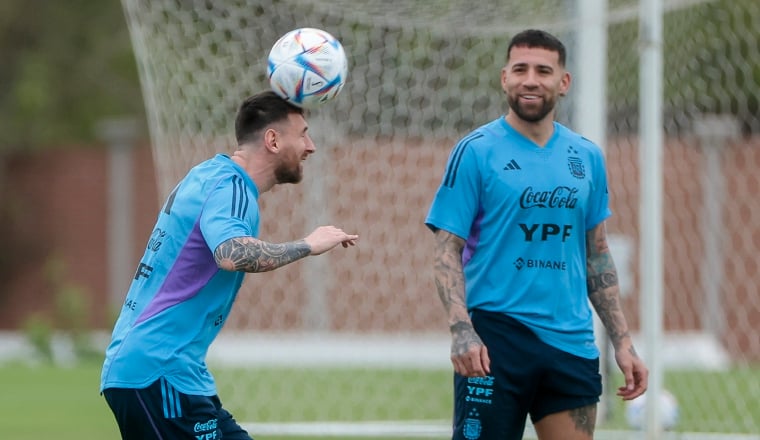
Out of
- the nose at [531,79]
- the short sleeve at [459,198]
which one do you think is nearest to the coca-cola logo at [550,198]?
the short sleeve at [459,198]

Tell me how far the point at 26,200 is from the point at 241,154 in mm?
14333

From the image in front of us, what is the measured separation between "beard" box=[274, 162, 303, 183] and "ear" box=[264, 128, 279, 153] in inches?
2.6

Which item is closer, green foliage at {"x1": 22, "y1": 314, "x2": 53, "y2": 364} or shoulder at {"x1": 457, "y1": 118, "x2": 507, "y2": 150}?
shoulder at {"x1": 457, "y1": 118, "x2": 507, "y2": 150}

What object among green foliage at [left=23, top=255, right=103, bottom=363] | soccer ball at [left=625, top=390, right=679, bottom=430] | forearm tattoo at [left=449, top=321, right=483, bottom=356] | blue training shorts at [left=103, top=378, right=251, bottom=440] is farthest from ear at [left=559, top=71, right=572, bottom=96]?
green foliage at [left=23, top=255, right=103, bottom=363]

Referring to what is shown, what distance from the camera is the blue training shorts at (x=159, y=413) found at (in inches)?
178

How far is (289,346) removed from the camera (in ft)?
39.9

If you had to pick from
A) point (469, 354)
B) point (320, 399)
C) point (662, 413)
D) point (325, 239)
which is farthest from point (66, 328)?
point (325, 239)

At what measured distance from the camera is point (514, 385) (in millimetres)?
5152

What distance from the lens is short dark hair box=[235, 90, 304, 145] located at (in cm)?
486

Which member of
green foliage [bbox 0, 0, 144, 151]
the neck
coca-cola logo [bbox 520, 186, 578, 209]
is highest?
green foliage [bbox 0, 0, 144, 151]

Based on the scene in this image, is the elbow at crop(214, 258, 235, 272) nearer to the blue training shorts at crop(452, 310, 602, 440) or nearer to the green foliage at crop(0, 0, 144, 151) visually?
the blue training shorts at crop(452, 310, 602, 440)

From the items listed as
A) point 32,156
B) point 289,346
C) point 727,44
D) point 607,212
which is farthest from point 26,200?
point 607,212

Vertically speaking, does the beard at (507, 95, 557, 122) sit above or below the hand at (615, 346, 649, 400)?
above

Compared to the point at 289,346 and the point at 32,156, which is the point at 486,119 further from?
the point at 32,156
